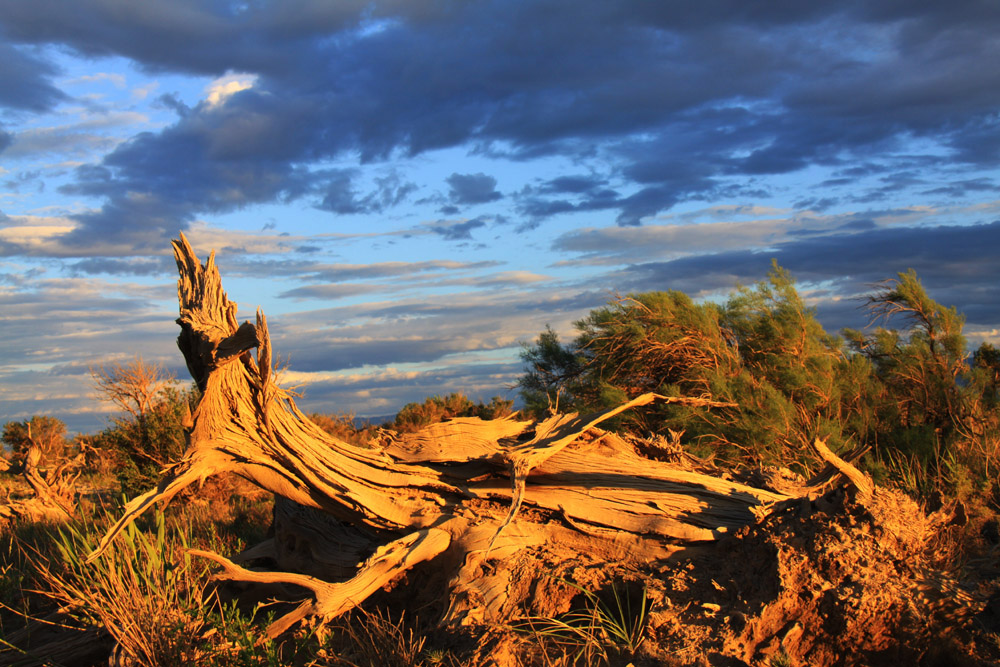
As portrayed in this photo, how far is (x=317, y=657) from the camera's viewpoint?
473 centimetres

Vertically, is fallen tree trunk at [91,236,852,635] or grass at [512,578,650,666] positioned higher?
fallen tree trunk at [91,236,852,635]

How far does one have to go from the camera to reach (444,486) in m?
6.10

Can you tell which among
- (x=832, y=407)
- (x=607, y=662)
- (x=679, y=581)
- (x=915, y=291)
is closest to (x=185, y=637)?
(x=607, y=662)

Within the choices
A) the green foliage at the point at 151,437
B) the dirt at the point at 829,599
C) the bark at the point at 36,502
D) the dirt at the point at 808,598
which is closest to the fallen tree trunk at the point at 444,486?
the dirt at the point at 808,598

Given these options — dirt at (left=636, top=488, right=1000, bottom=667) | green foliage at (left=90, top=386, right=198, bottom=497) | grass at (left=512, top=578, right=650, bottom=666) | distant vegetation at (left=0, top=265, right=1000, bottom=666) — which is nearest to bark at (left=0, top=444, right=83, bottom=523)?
distant vegetation at (left=0, top=265, right=1000, bottom=666)

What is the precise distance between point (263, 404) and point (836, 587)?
13.7ft

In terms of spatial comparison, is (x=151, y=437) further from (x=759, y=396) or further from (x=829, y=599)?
(x=829, y=599)

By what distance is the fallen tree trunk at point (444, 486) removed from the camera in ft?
17.0

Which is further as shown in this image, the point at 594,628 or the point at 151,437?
the point at 151,437

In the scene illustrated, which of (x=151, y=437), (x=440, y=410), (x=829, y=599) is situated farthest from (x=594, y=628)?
(x=440, y=410)

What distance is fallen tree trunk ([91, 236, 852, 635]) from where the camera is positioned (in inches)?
203

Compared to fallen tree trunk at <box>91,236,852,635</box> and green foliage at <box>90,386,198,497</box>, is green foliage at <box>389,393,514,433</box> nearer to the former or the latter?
green foliage at <box>90,386,198,497</box>

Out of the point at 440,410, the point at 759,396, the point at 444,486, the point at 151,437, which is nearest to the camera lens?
the point at 444,486

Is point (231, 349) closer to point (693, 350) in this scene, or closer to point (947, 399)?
point (693, 350)
